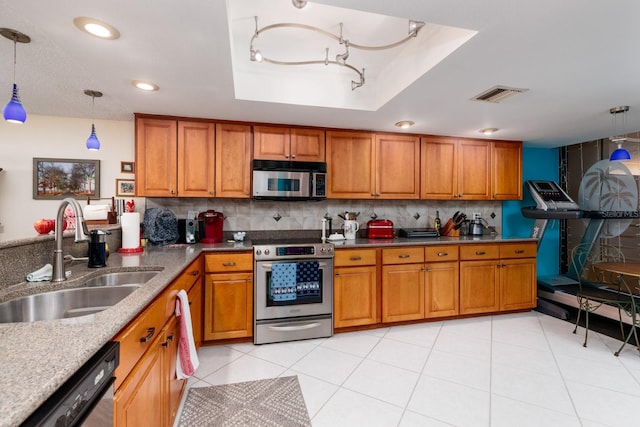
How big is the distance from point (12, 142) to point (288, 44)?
309 centimetres

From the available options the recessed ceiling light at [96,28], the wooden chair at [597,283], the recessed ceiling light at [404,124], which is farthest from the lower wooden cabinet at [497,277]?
the recessed ceiling light at [96,28]

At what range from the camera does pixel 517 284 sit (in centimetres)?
354

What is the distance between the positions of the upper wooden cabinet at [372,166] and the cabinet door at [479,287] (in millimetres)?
1013

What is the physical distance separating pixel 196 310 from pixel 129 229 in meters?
0.87

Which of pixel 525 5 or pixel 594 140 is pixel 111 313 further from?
pixel 594 140

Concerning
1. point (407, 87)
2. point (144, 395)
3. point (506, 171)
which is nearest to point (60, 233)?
point (144, 395)

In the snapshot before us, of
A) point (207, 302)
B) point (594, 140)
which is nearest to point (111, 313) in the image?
point (207, 302)

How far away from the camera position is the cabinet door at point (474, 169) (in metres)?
3.70

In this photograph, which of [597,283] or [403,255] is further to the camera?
[597,283]

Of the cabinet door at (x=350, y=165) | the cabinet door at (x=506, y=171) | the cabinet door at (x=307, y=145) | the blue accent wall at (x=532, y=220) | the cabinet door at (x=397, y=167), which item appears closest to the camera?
the cabinet door at (x=307, y=145)

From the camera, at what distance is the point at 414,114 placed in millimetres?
2836

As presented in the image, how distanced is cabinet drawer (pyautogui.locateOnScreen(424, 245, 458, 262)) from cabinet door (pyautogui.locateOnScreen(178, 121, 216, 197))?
233cm

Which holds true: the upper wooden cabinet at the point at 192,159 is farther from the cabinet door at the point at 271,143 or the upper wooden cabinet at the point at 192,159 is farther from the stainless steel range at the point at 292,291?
the stainless steel range at the point at 292,291

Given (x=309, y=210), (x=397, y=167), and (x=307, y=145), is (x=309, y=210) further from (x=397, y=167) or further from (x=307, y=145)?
(x=397, y=167)
